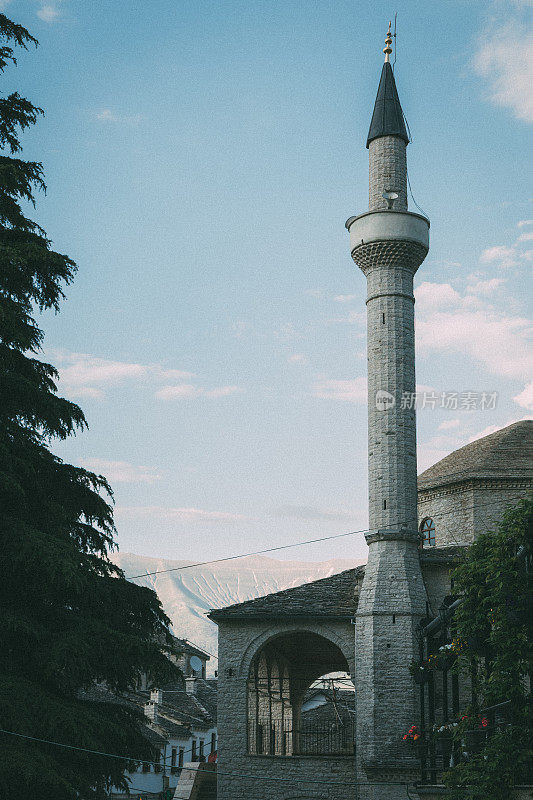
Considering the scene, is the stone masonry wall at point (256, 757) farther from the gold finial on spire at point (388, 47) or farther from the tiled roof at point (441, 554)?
the gold finial on spire at point (388, 47)

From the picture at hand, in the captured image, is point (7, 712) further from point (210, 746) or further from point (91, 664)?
point (210, 746)

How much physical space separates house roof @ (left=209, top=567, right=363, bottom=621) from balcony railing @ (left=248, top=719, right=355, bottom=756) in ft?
11.4

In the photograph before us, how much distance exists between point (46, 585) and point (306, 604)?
45.4 feet

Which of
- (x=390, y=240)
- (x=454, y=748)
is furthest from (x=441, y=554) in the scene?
(x=390, y=240)

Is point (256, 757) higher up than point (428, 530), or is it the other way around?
point (428, 530)

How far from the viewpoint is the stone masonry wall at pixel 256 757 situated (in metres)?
24.3

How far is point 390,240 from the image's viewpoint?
1042 inches

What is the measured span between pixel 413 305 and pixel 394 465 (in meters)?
5.05

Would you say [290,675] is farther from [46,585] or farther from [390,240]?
[46,585]

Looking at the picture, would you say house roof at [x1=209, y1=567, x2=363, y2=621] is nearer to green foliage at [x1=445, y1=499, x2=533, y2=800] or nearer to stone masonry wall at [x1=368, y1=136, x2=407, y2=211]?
green foliage at [x1=445, y1=499, x2=533, y2=800]

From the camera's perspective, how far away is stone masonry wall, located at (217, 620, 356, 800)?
24281mm

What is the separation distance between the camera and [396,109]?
27.8m

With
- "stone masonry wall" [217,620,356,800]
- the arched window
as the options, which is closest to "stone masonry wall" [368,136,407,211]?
the arched window

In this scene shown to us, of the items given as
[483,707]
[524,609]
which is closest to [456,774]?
[483,707]
